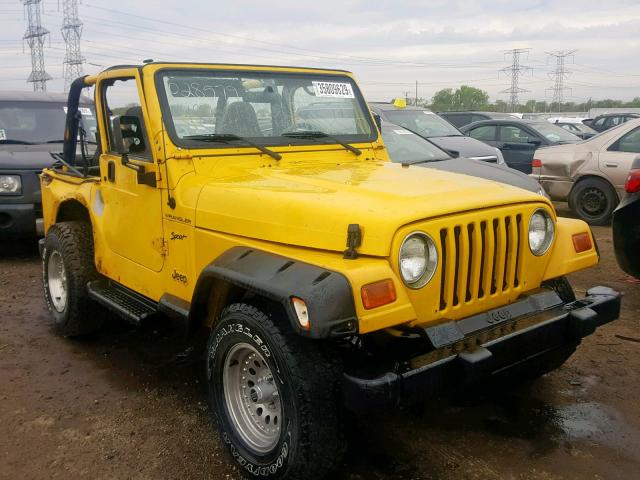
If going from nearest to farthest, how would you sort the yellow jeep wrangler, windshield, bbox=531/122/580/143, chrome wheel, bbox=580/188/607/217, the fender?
the fender → the yellow jeep wrangler → chrome wheel, bbox=580/188/607/217 → windshield, bbox=531/122/580/143

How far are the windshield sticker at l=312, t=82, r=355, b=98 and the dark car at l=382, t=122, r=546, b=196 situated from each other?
2629 mm

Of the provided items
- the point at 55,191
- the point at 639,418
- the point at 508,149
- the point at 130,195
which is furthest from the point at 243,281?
the point at 508,149

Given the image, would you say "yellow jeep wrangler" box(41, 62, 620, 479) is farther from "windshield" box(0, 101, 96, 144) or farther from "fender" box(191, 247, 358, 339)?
"windshield" box(0, 101, 96, 144)

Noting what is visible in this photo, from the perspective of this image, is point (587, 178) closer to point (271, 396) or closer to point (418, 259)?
point (418, 259)

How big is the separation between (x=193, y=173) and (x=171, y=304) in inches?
29.5

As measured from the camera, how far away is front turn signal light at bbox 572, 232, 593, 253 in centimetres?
332

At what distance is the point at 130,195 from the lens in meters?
3.88

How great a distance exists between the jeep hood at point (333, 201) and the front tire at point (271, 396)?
1.38ft

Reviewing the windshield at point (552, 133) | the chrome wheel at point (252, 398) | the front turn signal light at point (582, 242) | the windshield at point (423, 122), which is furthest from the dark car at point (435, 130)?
the chrome wheel at point (252, 398)

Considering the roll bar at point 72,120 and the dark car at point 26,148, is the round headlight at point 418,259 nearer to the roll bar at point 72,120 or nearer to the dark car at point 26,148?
→ the roll bar at point 72,120

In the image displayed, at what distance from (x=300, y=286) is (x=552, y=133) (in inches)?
441

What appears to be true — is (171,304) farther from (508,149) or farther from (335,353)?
(508,149)

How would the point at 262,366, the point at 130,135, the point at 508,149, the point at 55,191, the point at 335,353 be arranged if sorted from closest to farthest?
the point at 335,353
the point at 262,366
the point at 130,135
the point at 55,191
the point at 508,149

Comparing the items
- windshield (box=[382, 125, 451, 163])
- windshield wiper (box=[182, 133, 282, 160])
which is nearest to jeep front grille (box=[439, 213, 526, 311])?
windshield wiper (box=[182, 133, 282, 160])
